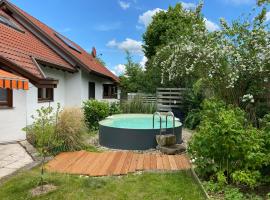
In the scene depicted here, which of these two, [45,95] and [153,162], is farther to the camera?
[45,95]

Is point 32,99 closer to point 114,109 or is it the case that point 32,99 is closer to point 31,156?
point 31,156

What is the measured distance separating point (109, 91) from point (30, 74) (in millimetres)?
21655

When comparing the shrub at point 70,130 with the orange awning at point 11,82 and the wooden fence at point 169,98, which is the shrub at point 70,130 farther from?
the wooden fence at point 169,98

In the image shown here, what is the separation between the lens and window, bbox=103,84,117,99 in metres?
34.2

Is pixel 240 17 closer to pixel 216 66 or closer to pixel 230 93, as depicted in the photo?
pixel 216 66

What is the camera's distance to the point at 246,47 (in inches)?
531

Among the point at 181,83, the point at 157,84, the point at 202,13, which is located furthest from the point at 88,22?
the point at 202,13

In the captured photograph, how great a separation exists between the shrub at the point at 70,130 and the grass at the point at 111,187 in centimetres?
372

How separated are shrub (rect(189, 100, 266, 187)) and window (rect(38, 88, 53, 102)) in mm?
13865

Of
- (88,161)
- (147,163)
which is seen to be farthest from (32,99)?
(147,163)

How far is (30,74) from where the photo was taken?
A: 14156mm

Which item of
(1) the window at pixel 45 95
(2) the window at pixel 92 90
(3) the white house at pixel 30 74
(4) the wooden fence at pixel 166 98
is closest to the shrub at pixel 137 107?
(4) the wooden fence at pixel 166 98

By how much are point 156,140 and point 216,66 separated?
494cm

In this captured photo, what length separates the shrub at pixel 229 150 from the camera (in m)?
8.00
